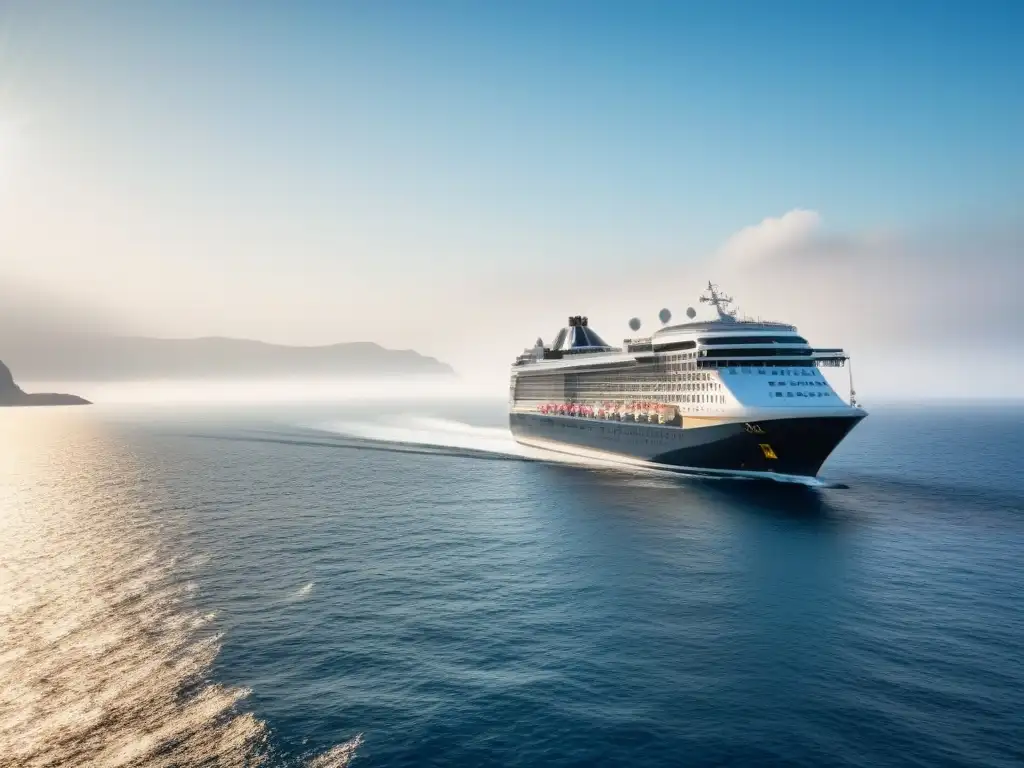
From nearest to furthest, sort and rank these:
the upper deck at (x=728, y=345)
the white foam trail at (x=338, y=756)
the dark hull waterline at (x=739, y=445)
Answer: the white foam trail at (x=338, y=756) → the dark hull waterline at (x=739, y=445) → the upper deck at (x=728, y=345)

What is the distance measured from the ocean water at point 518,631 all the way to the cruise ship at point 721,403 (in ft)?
21.0

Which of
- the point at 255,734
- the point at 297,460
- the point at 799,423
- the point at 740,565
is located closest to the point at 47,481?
the point at 297,460

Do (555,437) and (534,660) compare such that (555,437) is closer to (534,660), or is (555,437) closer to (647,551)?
(647,551)

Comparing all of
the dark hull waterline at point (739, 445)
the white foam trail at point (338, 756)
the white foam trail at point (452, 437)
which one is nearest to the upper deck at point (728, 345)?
the dark hull waterline at point (739, 445)

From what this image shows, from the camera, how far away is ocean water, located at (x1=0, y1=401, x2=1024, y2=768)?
65.0 feet

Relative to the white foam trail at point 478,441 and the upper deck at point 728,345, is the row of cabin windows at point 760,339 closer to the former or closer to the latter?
the upper deck at point 728,345

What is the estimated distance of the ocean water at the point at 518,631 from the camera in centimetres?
1981

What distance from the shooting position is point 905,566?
37656 mm

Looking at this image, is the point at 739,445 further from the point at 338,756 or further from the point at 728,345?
the point at 338,756

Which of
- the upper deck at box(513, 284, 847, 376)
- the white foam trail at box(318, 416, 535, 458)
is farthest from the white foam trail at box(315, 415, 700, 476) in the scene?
the upper deck at box(513, 284, 847, 376)

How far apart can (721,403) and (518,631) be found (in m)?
44.8

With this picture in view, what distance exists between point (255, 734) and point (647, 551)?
28.5 m

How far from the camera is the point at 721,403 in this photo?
6550 centimetres

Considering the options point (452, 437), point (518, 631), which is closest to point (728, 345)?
point (518, 631)
